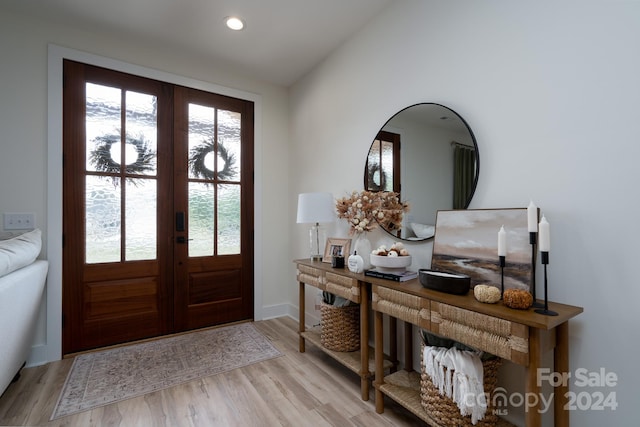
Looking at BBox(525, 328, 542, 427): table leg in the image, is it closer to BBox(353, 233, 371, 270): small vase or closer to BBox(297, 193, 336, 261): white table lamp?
BBox(353, 233, 371, 270): small vase

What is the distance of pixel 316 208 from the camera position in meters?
2.44

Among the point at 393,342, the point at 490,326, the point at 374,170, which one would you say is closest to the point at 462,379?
the point at 490,326

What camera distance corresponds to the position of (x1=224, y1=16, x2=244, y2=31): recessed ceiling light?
2.35 meters

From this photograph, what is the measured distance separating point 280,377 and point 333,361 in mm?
465

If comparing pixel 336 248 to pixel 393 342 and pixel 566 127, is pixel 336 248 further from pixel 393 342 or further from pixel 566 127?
pixel 566 127

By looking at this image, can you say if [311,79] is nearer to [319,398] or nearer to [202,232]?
[202,232]

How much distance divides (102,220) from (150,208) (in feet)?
1.25

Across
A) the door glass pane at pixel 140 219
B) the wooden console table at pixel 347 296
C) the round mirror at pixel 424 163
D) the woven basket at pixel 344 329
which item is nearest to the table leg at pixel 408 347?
the wooden console table at pixel 347 296

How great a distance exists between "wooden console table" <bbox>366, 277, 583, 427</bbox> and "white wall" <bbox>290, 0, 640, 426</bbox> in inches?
6.2

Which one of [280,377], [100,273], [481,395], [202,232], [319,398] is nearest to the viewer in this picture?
[481,395]

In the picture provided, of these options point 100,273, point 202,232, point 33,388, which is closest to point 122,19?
point 202,232

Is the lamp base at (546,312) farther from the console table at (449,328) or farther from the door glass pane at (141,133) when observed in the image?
the door glass pane at (141,133)

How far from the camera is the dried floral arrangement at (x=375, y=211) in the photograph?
207 cm

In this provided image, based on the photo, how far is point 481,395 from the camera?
1.29 metres
